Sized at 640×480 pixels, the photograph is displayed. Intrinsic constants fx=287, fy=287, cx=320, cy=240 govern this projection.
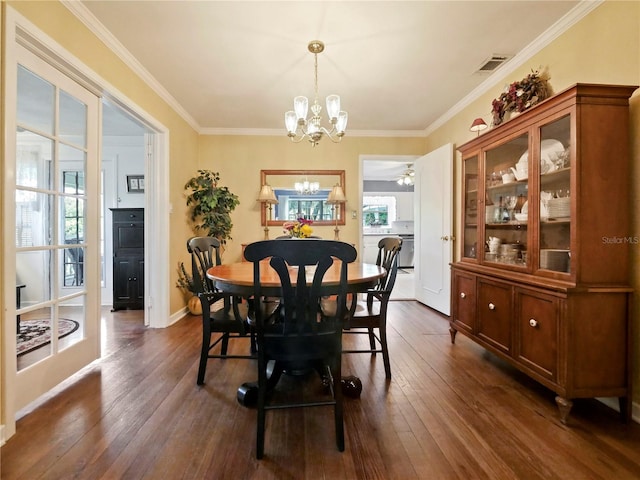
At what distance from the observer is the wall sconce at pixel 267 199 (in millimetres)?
4027

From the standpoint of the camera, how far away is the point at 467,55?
2412 mm

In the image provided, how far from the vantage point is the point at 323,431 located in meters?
1.46

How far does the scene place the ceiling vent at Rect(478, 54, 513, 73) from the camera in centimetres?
243

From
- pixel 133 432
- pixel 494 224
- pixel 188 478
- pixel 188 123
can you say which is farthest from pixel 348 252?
pixel 188 123

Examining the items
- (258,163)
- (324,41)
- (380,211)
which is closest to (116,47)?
(324,41)

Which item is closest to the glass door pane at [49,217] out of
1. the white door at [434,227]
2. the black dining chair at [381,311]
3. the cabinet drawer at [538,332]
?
the black dining chair at [381,311]

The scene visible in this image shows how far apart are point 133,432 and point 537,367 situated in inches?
88.3

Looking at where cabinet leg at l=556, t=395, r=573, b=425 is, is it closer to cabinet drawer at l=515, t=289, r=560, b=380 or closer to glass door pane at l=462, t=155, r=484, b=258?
cabinet drawer at l=515, t=289, r=560, b=380

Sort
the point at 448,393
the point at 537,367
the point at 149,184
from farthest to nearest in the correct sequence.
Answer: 1. the point at 149,184
2. the point at 448,393
3. the point at 537,367

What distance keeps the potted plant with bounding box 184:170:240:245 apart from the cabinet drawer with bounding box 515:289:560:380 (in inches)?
130

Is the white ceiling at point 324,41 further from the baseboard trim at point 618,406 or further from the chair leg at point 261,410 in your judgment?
the baseboard trim at point 618,406

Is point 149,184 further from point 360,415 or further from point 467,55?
point 467,55

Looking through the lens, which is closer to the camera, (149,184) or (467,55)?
(467,55)

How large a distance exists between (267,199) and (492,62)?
2888 millimetres
